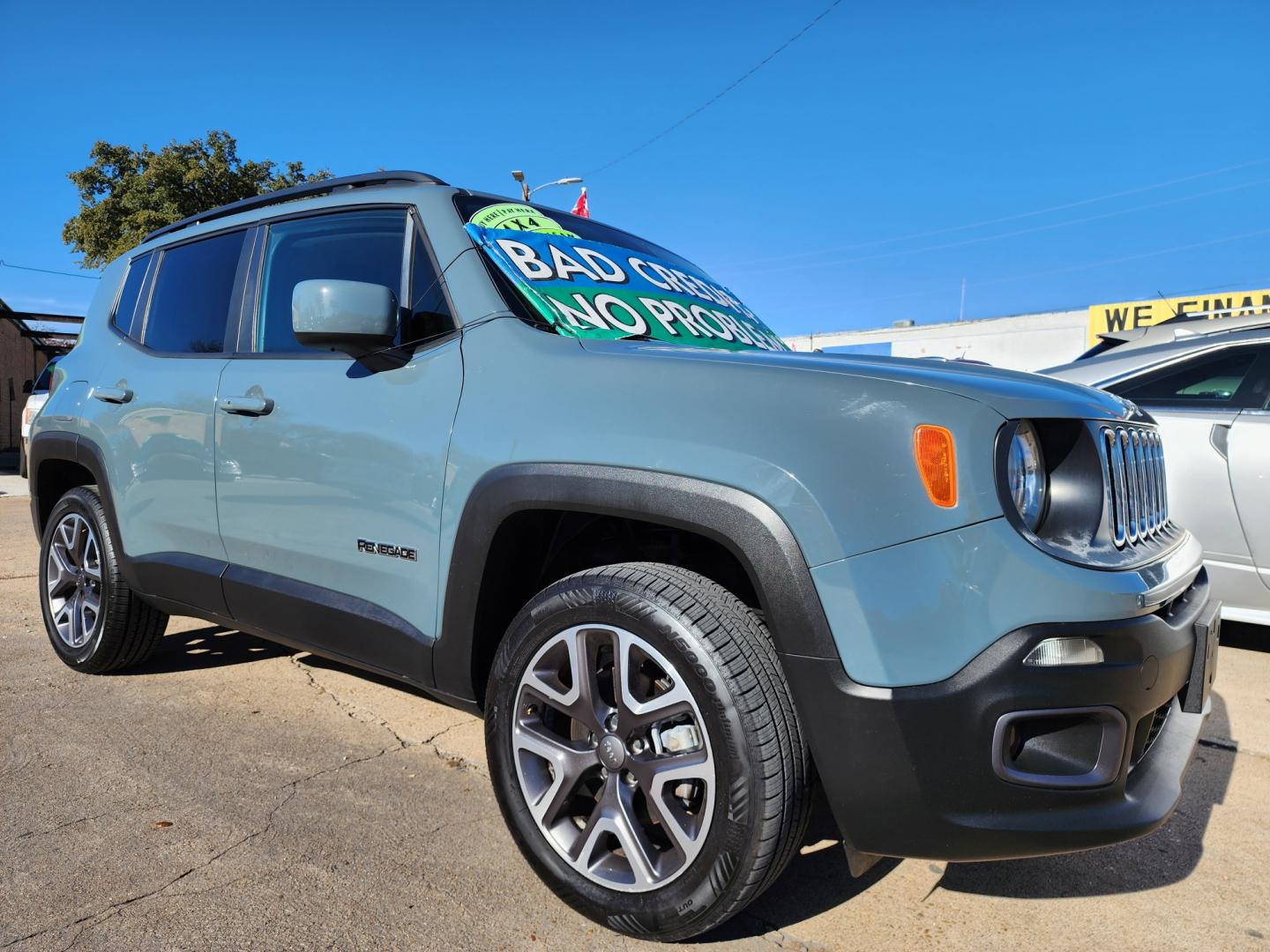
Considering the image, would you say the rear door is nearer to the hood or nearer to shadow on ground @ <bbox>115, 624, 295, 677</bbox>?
shadow on ground @ <bbox>115, 624, 295, 677</bbox>

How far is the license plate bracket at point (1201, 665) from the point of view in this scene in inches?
77.1

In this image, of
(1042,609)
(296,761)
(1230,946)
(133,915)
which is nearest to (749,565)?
(1042,609)

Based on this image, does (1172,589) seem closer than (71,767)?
Yes

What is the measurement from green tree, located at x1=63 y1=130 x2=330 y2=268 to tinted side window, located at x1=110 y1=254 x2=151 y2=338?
22054 mm

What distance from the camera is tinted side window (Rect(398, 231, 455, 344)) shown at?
8.18 feet

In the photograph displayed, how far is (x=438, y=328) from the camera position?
2498 mm

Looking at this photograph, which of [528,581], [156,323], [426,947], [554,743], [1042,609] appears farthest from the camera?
[156,323]

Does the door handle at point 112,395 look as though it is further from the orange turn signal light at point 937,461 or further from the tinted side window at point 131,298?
the orange turn signal light at point 937,461

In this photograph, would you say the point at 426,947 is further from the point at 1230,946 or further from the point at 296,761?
the point at 1230,946

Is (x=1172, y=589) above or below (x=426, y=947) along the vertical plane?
above

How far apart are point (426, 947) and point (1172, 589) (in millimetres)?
1745

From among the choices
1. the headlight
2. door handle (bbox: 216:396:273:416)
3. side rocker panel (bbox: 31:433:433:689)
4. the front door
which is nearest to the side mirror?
the front door

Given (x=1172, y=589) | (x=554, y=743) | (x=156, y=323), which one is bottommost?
(x=554, y=743)

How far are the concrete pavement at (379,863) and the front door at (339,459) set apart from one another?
1.47ft
